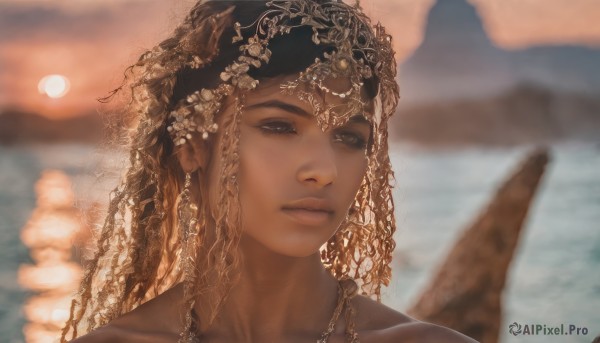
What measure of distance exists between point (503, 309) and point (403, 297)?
577 centimetres

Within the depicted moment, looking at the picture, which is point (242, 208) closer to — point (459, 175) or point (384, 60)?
point (384, 60)

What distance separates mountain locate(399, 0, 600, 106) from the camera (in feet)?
46.3

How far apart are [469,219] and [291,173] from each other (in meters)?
7.24

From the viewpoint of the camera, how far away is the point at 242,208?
3246mm

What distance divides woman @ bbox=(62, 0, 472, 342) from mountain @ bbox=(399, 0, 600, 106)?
34.3 feet

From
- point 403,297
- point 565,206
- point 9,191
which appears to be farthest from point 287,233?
point 9,191

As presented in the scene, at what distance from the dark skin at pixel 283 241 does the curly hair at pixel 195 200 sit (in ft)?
0.21

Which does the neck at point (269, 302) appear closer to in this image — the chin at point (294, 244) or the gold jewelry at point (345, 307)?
the gold jewelry at point (345, 307)

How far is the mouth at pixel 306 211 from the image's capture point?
3115 millimetres

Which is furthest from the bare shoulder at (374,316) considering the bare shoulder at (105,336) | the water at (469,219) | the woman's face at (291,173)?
the water at (469,219)

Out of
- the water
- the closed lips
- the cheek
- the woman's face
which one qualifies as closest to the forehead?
the woman's face

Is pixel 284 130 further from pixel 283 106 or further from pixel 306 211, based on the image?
pixel 306 211

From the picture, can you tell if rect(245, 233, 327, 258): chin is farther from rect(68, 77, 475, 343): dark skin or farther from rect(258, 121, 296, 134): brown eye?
rect(258, 121, 296, 134): brown eye

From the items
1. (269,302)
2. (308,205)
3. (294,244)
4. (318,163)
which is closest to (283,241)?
(294,244)
